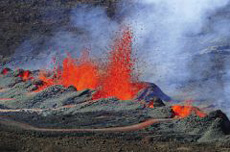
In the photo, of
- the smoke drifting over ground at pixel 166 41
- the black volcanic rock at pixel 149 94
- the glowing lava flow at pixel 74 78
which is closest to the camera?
the black volcanic rock at pixel 149 94

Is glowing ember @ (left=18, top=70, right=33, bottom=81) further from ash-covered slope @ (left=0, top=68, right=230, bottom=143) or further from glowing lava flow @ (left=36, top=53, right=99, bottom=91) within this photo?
ash-covered slope @ (left=0, top=68, right=230, bottom=143)

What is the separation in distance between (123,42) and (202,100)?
1234cm

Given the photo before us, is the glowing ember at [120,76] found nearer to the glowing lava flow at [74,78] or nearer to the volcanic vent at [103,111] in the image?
the volcanic vent at [103,111]

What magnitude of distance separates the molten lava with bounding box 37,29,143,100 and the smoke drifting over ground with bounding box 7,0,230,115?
221 centimetres

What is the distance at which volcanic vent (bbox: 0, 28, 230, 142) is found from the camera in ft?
67.5

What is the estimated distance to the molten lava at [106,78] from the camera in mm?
27625

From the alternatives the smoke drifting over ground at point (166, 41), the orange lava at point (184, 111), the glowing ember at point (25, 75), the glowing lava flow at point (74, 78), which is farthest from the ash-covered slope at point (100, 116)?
the smoke drifting over ground at point (166, 41)

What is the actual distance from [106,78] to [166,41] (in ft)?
41.6

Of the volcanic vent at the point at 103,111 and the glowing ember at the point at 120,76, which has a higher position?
the glowing ember at the point at 120,76

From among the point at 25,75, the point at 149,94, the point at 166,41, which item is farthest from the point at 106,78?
the point at 166,41

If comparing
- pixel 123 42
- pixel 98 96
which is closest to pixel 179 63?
pixel 123 42

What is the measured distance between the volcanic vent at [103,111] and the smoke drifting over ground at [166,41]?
4927 mm

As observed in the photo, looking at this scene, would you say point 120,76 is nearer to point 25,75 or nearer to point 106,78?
point 106,78

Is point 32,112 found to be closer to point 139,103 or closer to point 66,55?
point 139,103
